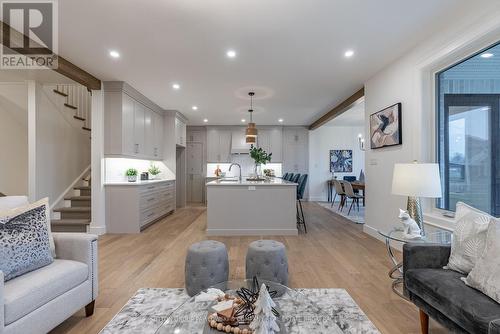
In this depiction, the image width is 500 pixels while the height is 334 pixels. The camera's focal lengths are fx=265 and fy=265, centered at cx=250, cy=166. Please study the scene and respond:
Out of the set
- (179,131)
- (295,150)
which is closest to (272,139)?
(295,150)

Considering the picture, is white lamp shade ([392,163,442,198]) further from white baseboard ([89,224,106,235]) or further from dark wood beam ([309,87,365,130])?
white baseboard ([89,224,106,235])

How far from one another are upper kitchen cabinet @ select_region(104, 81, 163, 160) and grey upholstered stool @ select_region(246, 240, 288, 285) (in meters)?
3.59

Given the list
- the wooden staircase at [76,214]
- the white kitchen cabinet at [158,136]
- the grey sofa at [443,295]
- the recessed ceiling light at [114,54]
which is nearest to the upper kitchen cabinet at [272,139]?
the white kitchen cabinet at [158,136]

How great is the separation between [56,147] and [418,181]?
5912 mm

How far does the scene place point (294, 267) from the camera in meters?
3.21

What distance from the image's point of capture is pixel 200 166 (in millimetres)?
9320

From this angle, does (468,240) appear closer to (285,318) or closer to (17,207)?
(285,318)

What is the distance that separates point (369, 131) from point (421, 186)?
2.45 meters

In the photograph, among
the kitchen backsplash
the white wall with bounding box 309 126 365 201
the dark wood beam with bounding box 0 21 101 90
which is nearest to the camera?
the dark wood beam with bounding box 0 21 101 90

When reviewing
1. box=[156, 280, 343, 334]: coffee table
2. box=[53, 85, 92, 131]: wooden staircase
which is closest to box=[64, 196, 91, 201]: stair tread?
box=[53, 85, 92, 131]: wooden staircase

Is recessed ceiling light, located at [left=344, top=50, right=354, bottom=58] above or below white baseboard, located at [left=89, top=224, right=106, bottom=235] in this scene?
above

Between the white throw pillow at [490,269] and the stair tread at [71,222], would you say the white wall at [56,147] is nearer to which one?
the stair tread at [71,222]

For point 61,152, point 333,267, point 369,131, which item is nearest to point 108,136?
point 61,152

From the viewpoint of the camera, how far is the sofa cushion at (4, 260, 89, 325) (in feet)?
5.02
